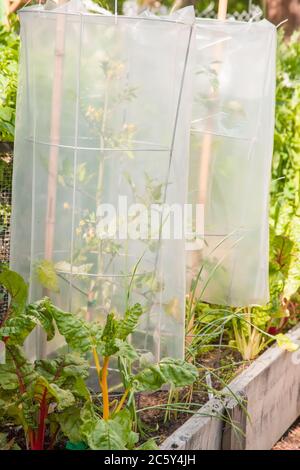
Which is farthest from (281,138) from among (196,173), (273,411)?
(273,411)

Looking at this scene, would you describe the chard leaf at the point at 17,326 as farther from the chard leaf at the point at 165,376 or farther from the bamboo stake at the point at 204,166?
the bamboo stake at the point at 204,166

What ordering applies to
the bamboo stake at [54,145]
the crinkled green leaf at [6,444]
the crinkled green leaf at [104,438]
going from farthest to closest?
the bamboo stake at [54,145] < the crinkled green leaf at [6,444] < the crinkled green leaf at [104,438]

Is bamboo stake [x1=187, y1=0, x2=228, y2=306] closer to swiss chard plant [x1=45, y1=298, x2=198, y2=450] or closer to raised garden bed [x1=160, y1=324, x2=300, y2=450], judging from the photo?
raised garden bed [x1=160, y1=324, x2=300, y2=450]

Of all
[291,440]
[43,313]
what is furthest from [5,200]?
[291,440]

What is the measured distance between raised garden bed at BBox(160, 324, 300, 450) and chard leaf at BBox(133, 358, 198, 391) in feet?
0.79

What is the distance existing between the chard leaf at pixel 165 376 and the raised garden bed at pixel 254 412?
0.79ft

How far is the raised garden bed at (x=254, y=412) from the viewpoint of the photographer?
2.52m

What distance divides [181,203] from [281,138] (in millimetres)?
1607

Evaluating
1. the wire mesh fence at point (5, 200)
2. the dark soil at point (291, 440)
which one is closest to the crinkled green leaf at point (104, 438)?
the wire mesh fence at point (5, 200)

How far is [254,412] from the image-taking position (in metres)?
3.08

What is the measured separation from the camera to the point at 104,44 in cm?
246

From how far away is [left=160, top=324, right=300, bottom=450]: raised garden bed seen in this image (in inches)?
99.1

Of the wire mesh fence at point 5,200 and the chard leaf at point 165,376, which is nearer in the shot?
the chard leaf at point 165,376

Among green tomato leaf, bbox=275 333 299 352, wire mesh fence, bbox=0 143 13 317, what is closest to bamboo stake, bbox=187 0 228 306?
green tomato leaf, bbox=275 333 299 352
